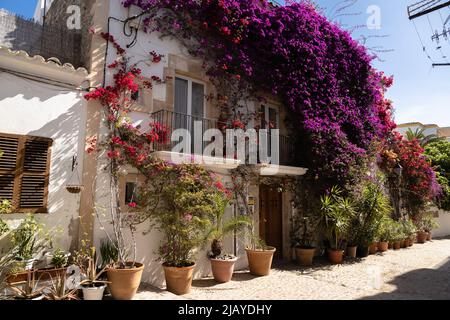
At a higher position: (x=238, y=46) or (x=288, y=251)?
(x=238, y=46)

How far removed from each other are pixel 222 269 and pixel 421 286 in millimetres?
4296

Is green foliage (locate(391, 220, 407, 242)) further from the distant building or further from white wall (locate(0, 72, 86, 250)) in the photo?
the distant building

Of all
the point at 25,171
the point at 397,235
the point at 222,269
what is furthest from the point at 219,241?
the point at 397,235

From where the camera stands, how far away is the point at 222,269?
725 centimetres

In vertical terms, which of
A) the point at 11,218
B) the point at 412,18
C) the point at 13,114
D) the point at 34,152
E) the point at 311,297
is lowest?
the point at 311,297

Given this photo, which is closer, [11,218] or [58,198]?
[11,218]

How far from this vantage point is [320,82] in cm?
1073

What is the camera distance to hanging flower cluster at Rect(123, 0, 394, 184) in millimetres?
8477

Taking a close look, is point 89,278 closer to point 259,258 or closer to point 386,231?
point 259,258

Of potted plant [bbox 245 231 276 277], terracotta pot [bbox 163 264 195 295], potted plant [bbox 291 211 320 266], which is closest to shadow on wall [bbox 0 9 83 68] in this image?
terracotta pot [bbox 163 264 195 295]

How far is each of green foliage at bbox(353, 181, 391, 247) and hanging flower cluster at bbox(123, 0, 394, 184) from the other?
100cm
